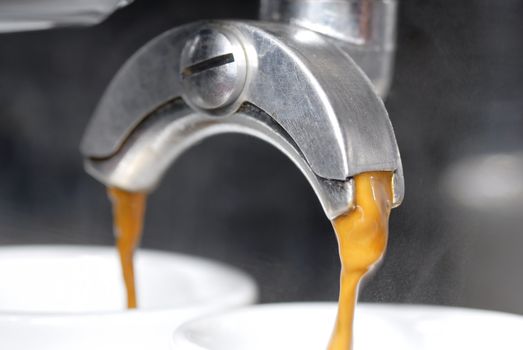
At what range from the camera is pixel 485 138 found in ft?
1.53

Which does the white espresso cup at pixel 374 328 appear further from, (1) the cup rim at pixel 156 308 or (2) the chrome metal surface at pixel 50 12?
(2) the chrome metal surface at pixel 50 12

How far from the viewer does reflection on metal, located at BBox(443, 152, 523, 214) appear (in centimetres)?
46

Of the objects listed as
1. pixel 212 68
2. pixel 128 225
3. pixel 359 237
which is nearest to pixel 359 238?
pixel 359 237

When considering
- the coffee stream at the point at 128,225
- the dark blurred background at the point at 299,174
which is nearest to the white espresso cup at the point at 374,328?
the dark blurred background at the point at 299,174

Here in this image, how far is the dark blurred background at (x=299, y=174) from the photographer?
18.1 inches

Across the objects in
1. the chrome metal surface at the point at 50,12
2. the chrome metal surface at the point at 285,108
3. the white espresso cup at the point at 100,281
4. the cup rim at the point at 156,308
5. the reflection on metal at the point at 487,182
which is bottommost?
the white espresso cup at the point at 100,281

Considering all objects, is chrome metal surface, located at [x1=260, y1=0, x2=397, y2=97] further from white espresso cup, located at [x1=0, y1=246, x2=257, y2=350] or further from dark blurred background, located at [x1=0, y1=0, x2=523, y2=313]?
white espresso cup, located at [x1=0, y1=246, x2=257, y2=350]

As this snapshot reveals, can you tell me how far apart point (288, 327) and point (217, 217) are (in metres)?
0.21

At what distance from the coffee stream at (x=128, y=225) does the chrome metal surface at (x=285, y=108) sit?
0.05 meters

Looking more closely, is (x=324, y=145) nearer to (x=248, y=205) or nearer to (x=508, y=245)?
(x=508, y=245)

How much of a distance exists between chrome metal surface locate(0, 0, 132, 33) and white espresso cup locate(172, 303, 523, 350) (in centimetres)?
15

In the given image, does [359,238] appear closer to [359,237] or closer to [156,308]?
[359,237]

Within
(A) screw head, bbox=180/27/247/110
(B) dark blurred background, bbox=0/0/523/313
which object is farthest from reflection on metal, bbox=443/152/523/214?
(A) screw head, bbox=180/27/247/110

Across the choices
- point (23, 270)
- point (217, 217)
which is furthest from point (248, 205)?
point (23, 270)
